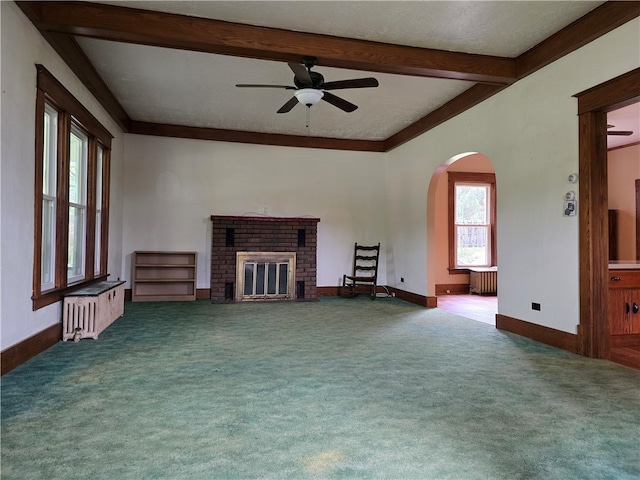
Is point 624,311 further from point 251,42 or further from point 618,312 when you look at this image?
point 251,42

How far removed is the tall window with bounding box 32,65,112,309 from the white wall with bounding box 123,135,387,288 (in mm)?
1055

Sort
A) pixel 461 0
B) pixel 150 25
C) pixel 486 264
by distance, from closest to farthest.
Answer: pixel 461 0
pixel 150 25
pixel 486 264

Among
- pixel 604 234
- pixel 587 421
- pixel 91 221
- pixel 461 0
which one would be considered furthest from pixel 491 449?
pixel 91 221

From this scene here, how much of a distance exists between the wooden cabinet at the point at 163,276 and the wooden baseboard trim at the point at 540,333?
4.76m

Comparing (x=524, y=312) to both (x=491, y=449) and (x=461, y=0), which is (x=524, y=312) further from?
(x=461, y=0)

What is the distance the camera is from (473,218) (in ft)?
27.0

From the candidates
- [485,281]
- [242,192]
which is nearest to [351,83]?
[242,192]

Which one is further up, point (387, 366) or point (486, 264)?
point (486, 264)

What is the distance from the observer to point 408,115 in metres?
6.09

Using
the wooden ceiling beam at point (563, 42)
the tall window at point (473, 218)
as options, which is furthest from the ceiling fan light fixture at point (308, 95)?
the tall window at point (473, 218)

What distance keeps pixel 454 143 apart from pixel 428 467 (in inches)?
185

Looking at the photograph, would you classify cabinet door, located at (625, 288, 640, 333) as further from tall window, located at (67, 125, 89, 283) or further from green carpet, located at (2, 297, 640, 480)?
tall window, located at (67, 125, 89, 283)

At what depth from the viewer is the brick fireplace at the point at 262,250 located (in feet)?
21.7

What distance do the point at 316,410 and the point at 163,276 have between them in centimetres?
516
